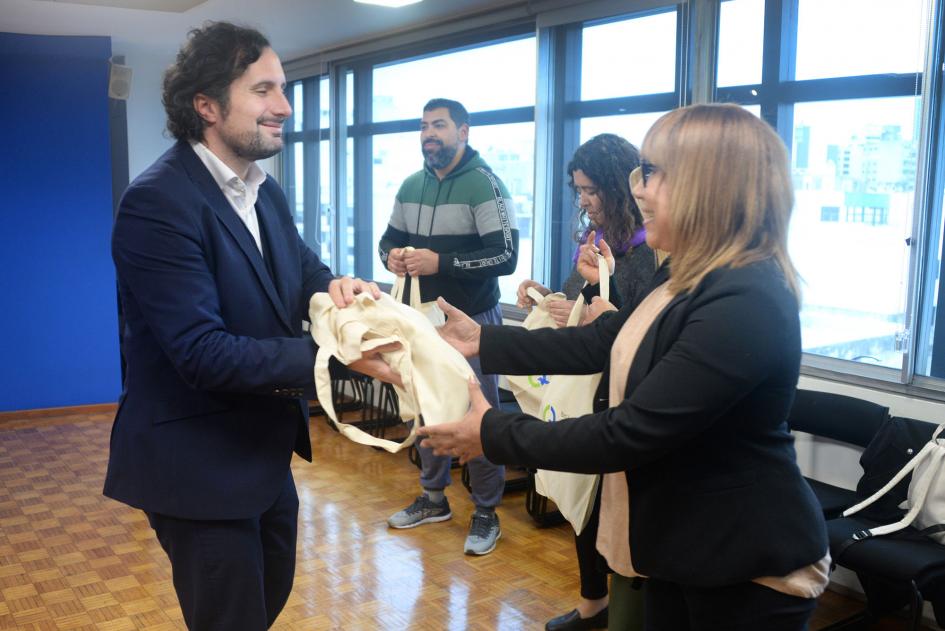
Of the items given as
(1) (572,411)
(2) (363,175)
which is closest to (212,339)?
(1) (572,411)

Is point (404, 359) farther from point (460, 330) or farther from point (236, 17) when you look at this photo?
point (236, 17)

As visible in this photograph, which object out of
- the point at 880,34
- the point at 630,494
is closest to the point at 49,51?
the point at 880,34

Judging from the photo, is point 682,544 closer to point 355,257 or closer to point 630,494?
point 630,494

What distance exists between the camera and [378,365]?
175 centimetres

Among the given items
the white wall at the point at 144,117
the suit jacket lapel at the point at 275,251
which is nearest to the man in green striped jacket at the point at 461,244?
the suit jacket lapel at the point at 275,251

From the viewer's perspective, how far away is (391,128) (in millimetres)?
6516

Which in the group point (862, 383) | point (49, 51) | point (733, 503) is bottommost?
point (862, 383)

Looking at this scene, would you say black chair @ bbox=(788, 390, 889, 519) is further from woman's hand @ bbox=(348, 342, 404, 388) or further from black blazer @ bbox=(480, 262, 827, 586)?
woman's hand @ bbox=(348, 342, 404, 388)

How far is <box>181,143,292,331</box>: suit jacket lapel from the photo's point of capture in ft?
5.53

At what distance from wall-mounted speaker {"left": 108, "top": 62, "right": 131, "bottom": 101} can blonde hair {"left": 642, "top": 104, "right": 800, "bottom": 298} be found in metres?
5.78

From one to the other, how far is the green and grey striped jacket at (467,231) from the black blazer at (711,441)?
7.20ft

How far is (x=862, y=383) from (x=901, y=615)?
87 cm

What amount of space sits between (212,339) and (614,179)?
158 centimetres

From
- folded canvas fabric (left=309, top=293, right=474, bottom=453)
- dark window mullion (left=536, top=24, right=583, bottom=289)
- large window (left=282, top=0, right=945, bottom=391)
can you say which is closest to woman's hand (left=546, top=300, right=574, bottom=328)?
large window (left=282, top=0, right=945, bottom=391)
